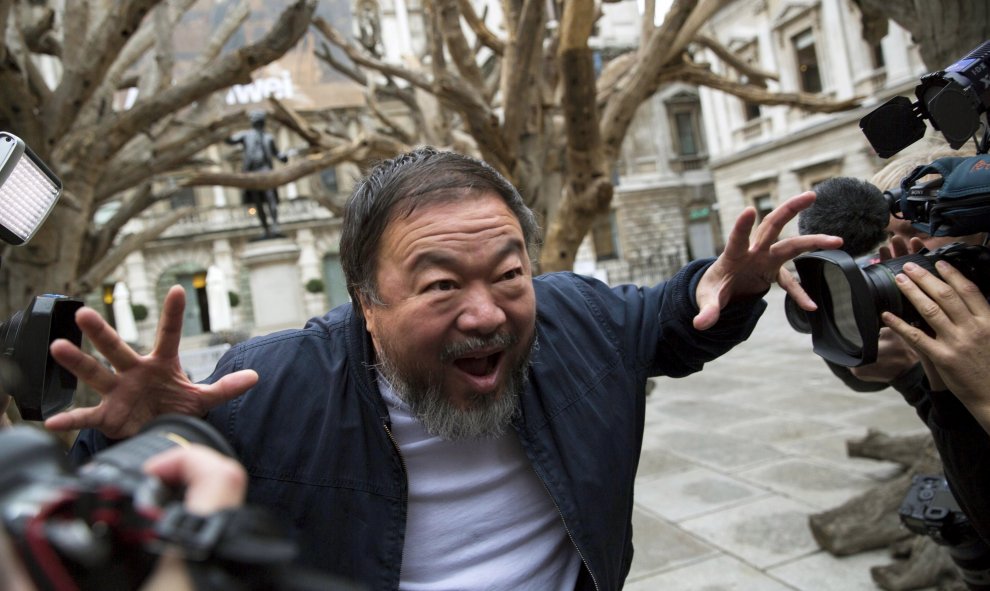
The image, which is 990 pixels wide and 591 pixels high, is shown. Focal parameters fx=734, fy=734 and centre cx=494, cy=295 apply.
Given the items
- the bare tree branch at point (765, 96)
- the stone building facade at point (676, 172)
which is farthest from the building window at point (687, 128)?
the bare tree branch at point (765, 96)

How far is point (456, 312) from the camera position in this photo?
5.06 ft

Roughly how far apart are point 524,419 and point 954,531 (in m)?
1.44

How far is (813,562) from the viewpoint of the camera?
3.69 meters

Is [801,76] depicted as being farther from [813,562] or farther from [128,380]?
[128,380]

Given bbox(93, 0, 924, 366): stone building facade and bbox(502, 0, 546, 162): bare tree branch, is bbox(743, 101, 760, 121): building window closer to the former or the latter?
bbox(93, 0, 924, 366): stone building facade

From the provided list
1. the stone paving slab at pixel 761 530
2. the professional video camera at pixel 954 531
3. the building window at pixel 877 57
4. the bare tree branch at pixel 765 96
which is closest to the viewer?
the professional video camera at pixel 954 531

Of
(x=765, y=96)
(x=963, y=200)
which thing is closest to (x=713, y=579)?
(x=963, y=200)

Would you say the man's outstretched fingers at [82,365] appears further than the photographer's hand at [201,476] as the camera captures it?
Yes

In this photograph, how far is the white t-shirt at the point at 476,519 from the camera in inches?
63.4

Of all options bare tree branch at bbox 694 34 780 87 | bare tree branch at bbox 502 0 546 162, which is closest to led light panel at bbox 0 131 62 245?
bare tree branch at bbox 502 0 546 162

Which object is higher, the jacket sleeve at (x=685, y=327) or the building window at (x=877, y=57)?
the building window at (x=877, y=57)

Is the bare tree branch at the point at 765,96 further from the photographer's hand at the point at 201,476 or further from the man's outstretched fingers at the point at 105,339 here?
the photographer's hand at the point at 201,476

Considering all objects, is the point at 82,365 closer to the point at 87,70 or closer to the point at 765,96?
the point at 87,70

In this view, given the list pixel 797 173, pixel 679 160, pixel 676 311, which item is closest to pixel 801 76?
pixel 797 173
